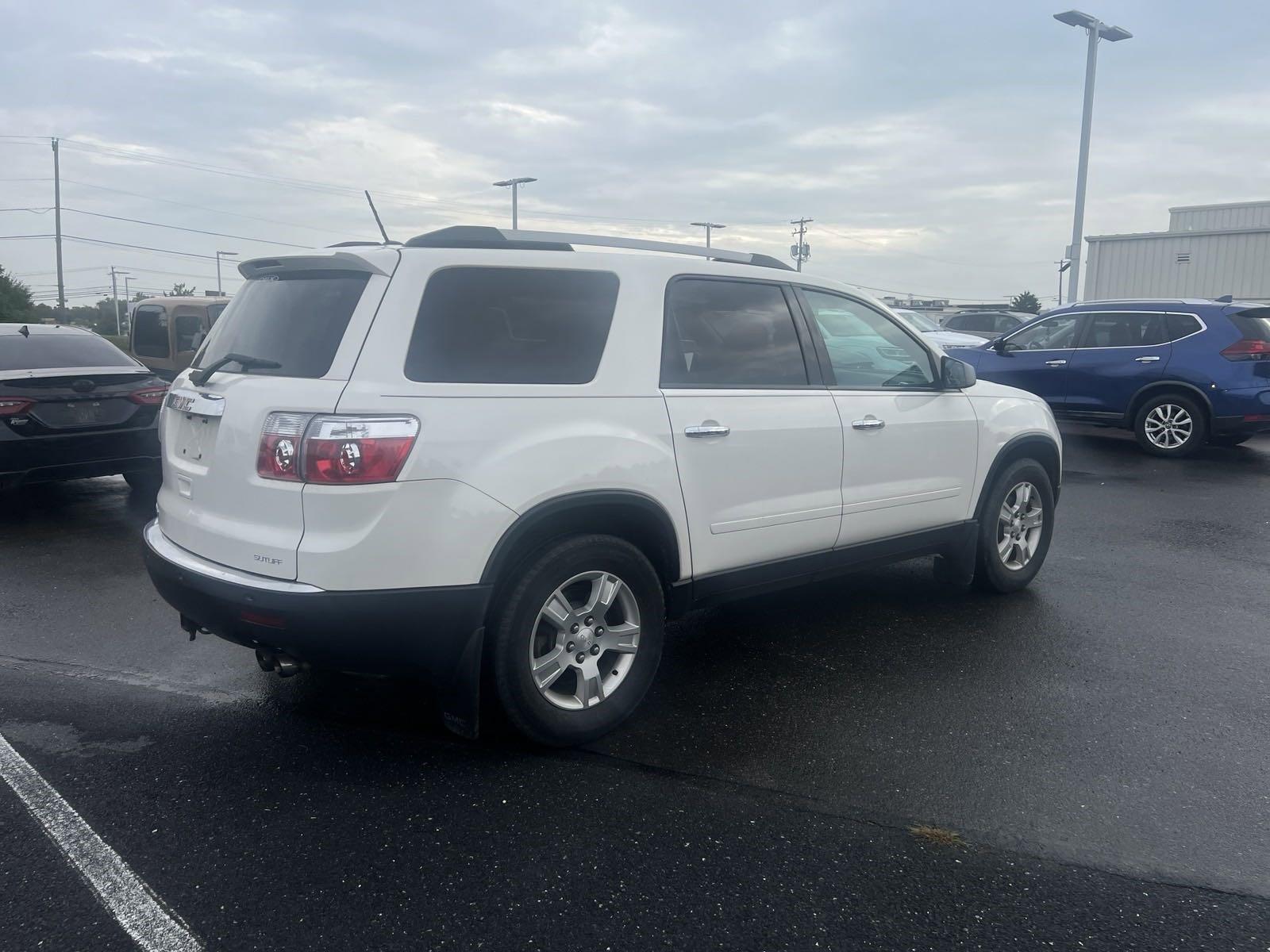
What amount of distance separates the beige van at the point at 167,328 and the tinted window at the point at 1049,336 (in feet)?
39.0

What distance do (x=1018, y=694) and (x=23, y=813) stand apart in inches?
147

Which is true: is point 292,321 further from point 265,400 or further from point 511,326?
point 511,326

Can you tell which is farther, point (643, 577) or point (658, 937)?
point (643, 577)

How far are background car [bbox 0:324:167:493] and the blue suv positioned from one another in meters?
9.85

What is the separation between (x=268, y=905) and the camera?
2.78 m

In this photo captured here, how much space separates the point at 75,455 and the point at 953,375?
20.2 feet

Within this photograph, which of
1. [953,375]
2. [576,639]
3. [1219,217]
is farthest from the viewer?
[1219,217]

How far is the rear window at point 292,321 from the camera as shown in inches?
137

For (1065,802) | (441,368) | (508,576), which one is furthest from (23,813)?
(1065,802)

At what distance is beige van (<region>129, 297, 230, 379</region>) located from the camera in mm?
16484

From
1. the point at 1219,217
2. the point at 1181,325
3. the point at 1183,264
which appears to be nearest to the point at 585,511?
the point at 1181,325

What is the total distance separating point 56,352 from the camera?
795 cm

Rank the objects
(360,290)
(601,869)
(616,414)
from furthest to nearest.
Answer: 1. (616,414)
2. (360,290)
3. (601,869)

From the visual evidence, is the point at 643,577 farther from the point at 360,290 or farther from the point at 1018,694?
the point at 1018,694
